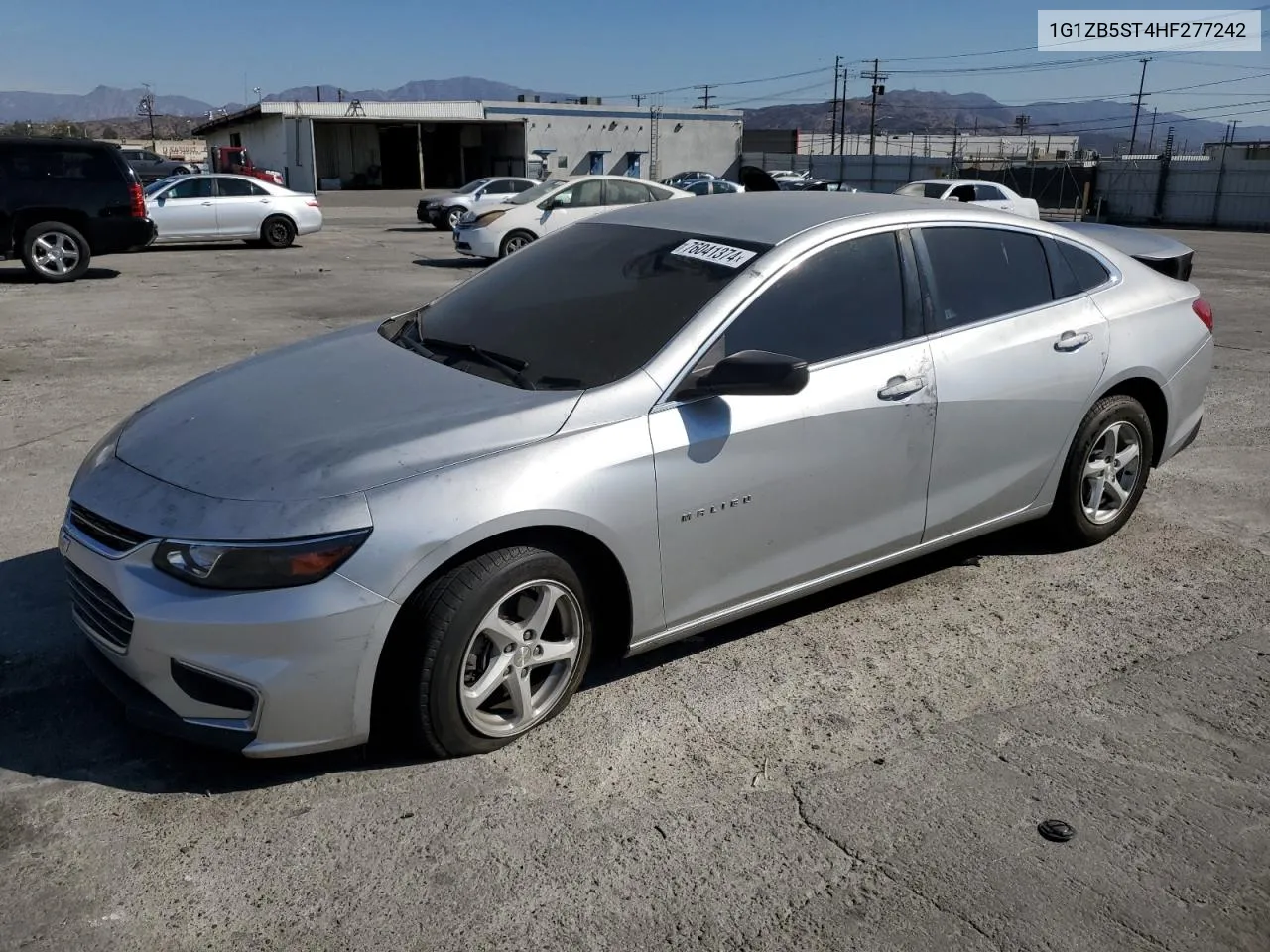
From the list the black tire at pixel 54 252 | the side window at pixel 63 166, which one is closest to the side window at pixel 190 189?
the black tire at pixel 54 252

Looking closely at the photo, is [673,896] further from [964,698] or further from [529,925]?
[964,698]

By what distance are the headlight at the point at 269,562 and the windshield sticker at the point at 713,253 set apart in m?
1.72

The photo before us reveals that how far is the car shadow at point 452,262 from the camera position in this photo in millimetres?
18641

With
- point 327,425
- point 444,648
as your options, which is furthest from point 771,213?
point 444,648

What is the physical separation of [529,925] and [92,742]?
1.66 metres

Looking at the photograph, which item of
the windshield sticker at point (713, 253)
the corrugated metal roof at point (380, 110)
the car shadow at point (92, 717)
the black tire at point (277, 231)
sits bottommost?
the car shadow at point (92, 717)

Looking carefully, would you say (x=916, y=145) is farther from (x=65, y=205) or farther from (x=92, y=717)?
(x=92, y=717)

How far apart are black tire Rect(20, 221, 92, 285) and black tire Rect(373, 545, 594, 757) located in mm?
13752

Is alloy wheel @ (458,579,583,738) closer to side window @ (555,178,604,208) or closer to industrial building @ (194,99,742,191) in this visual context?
side window @ (555,178,604,208)

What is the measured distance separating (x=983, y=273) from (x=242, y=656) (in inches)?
127

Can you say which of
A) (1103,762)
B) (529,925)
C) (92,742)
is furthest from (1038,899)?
(92,742)

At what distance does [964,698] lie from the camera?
372 cm

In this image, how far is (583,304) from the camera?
13.0 ft

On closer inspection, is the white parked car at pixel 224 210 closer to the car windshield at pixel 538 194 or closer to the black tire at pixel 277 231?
the black tire at pixel 277 231
